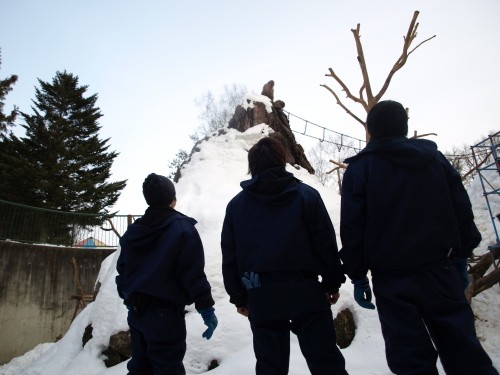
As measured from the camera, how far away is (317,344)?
1.70 m

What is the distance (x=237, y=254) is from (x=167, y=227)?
2.09 feet

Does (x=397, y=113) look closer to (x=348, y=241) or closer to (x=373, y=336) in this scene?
(x=348, y=241)

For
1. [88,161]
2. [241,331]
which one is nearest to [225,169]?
[241,331]

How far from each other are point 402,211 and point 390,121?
0.55m

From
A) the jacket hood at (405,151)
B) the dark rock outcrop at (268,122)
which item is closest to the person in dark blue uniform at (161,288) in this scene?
the jacket hood at (405,151)

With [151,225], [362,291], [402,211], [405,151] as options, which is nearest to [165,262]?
[151,225]

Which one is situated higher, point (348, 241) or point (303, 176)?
point (303, 176)

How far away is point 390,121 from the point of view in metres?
1.91

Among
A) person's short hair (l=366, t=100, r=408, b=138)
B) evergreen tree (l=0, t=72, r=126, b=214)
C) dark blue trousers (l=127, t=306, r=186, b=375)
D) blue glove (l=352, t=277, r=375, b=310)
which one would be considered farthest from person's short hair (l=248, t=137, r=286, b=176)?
evergreen tree (l=0, t=72, r=126, b=214)

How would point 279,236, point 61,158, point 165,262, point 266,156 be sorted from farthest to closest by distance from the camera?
point 61,158 < point 165,262 < point 266,156 < point 279,236

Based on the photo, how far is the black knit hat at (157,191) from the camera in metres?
2.49

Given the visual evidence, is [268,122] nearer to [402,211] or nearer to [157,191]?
[157,191]

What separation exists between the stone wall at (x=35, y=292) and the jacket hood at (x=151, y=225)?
27.0ft

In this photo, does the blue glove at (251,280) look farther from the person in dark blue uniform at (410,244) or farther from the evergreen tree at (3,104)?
the evergreen tree at (3,104)
